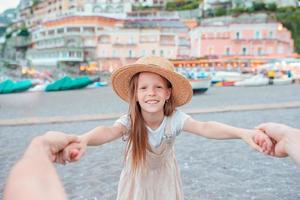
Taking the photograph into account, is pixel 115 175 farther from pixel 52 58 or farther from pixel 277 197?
pixel 52 58

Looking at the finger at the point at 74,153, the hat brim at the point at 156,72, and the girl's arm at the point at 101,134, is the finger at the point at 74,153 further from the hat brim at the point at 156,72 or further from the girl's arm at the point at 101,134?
the hat brim at the point at 156,72

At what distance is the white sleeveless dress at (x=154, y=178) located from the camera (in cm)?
280

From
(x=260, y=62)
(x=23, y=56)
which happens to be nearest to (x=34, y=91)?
(x=260, y=62)

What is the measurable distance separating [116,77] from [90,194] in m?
2.02

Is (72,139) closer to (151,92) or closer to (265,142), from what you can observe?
(151,92)

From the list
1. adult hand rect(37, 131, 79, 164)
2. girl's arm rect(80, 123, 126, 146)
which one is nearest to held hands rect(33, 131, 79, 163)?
adult hand rect(37, 131, 79, 164)

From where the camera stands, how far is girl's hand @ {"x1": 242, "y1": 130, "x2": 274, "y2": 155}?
2234 mm

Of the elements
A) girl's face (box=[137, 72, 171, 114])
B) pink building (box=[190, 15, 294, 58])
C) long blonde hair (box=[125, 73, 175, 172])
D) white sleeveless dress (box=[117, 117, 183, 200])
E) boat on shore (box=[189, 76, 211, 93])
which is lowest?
boat on shore (box=[189, 76, 211, 93])

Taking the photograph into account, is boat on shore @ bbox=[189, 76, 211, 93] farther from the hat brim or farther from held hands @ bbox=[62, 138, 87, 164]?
held hands @ bbox=[62, 138, 87, 164]

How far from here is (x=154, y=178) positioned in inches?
112

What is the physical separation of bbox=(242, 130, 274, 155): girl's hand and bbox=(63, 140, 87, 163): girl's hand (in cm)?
101

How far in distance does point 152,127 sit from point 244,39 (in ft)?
168

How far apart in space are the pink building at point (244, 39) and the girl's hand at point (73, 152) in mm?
51138

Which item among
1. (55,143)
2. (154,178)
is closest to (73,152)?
(55,143)
